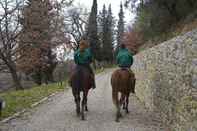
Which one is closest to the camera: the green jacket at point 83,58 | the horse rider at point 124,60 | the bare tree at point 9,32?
the green jacket at point 83,58

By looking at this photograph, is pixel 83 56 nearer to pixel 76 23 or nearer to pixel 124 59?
pixel 124 59

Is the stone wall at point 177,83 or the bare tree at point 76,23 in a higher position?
the bare tree at point 76,23

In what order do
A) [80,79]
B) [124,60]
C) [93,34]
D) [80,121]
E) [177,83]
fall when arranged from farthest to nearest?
[93,34]
[124,60]
[80,79]
[80,121]
[177,83]

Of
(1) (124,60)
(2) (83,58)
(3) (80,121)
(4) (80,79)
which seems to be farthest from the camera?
(1) (124,60)

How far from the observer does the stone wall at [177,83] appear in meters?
8.30

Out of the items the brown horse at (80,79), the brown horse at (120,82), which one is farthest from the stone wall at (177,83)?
the brown horse at (80,79)

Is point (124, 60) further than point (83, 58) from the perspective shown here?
Yes

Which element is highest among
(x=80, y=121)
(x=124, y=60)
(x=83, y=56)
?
(x=83, y=56)

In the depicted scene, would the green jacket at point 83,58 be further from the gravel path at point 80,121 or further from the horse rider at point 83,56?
the gravel path at point 80,121

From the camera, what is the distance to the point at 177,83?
9758mm

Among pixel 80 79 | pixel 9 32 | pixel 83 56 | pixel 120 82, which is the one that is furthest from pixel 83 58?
pixel 9 32

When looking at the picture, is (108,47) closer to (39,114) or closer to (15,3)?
(15,3)

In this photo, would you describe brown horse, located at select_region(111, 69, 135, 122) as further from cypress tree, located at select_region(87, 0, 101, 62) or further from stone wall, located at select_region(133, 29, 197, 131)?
cypress tree, located at select_region(87, 0, 101, 62)

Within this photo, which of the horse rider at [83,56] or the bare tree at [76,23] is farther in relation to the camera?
the bare tree at [76,23]
